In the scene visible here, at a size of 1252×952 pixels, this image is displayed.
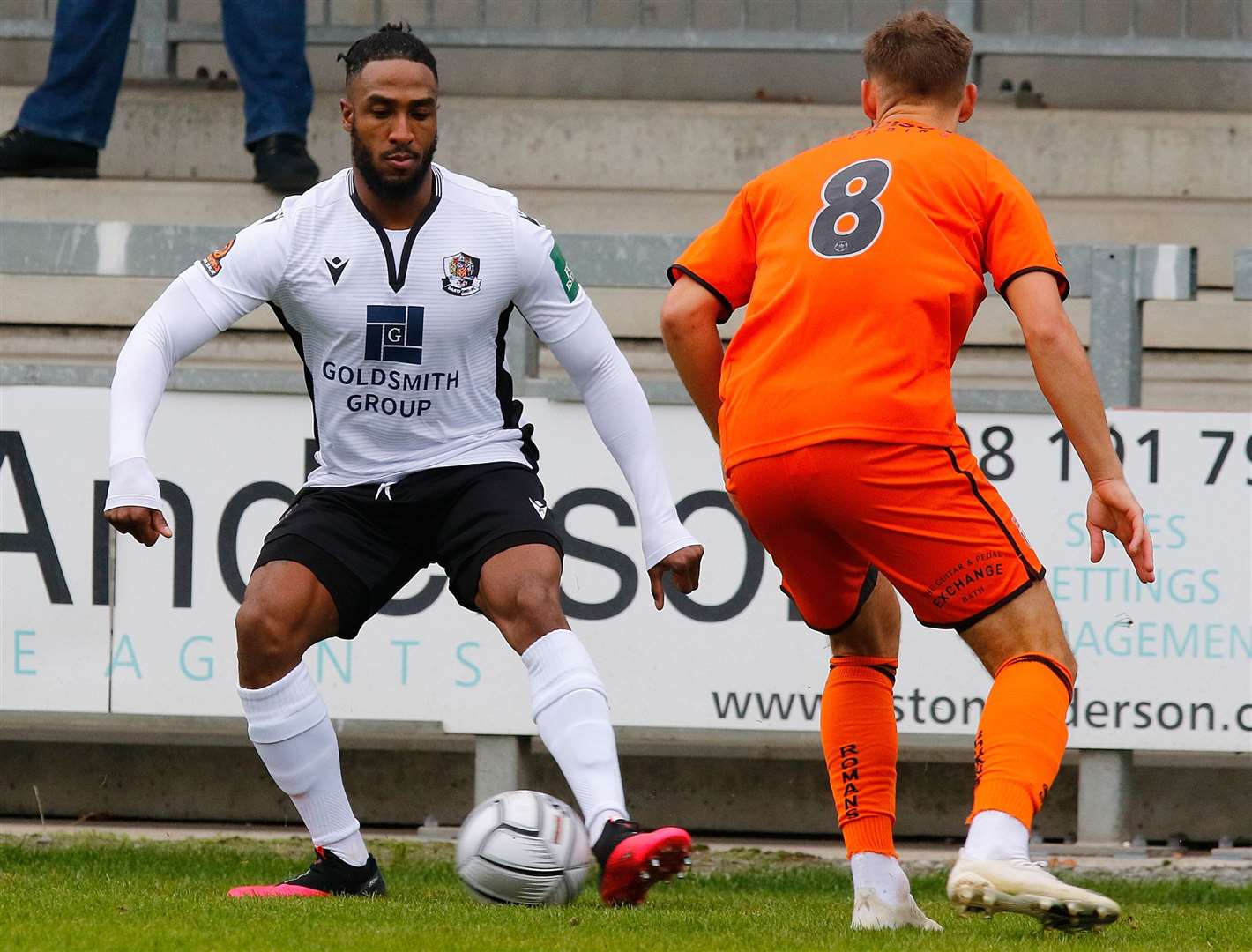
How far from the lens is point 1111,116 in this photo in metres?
8.86

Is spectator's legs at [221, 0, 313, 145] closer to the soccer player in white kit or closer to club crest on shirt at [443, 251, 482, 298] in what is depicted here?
the soccer player in white kit

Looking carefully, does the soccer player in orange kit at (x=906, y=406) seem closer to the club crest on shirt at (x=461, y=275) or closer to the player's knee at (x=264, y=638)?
the club crest on shirt at (x=461, y=275)

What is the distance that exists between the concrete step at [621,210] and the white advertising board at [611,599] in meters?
Answer: 2.37

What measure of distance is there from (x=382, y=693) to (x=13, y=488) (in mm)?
1331

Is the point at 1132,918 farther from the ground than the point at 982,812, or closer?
closer

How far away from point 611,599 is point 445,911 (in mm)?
1873

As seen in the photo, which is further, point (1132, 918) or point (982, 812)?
point (1132, 918)

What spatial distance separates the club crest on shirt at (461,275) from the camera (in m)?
4.61

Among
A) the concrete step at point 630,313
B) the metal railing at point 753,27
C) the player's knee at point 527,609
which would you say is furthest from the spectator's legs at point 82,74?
the player's knee at point 527,609

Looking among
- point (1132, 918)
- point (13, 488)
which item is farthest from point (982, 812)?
point (13, 488)

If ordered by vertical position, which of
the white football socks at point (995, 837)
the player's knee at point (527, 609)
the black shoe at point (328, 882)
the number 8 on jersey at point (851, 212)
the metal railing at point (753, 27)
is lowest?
the black shoe at point (328, 882)

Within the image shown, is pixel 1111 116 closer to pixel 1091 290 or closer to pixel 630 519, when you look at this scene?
pixel 1091 290

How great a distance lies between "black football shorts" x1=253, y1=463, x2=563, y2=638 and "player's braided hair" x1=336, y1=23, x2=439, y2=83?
0.97 m

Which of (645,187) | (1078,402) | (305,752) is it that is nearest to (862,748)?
(1078,402)
